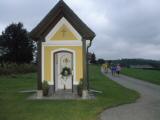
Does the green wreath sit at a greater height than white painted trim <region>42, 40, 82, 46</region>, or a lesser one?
lesser

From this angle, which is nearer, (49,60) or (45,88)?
(45,88)

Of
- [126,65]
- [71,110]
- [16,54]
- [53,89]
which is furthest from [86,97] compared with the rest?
[126,65]

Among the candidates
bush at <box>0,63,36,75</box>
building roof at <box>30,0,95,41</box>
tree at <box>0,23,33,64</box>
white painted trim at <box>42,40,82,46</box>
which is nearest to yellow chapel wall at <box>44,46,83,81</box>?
white painted trim at <box>42,40,82,46</box>

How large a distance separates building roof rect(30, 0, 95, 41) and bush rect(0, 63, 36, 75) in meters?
27.0

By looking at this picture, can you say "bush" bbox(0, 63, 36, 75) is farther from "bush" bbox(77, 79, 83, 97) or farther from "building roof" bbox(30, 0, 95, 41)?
"bush" bbox(77, 79, 83, 97)

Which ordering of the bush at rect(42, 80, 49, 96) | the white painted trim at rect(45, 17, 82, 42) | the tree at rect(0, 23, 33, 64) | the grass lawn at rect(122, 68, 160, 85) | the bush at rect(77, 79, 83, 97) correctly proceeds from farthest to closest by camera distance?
the tree at rect(0, 23, 33, 64)
the grass lawn at rect(122, 68, 160, 85)
the white painted trim at rect(45, 17, 82, 42)
the bush at rect(42, 80, 49, 96)
the bush at rect(77, 79, 83, 97)

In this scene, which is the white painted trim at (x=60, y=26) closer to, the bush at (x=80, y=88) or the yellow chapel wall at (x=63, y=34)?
the yellow chapel wall at (x=63, y=34)

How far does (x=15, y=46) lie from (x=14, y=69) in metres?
22.4

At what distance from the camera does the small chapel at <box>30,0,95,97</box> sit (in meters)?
20.2

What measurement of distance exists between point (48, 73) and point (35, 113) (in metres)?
7.58

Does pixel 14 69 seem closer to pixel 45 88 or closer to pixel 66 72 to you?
pixel 66 72

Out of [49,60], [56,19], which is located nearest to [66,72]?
[49,60]

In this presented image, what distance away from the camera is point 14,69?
5131 cm

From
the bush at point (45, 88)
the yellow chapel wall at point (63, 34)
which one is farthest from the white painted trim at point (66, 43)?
the bush at point (45, 88)
